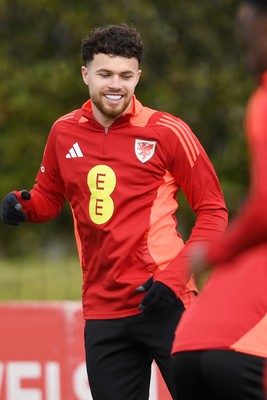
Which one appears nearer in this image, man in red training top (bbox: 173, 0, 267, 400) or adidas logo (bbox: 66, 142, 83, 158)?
man in red training top (bbox: 173, 0, 267, 400)

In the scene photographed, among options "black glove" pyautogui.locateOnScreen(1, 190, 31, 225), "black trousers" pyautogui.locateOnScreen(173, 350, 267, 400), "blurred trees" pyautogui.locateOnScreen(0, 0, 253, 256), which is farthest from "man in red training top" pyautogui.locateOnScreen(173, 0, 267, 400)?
"blurred trees" pyautogui.locateOnScreen(0, 0, 253, 256)

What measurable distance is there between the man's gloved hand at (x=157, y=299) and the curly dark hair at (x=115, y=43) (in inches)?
41.6

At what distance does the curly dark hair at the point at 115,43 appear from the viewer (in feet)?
18.3

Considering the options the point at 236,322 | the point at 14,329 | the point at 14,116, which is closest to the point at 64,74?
the point at 14,116

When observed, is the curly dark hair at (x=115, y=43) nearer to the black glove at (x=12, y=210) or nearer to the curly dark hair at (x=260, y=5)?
the black glove at (x=12, y=210)

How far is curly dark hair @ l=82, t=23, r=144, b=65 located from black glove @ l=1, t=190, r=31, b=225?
722 mm

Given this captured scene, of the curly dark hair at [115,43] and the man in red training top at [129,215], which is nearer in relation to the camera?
the man in red training top at [129,215]

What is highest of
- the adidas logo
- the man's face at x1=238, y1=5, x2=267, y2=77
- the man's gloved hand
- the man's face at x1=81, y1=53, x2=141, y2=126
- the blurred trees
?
the man's face at x1=238, y1=5, x2=267, y2=77

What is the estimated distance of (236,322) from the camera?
3904mm

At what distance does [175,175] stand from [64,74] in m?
21.9

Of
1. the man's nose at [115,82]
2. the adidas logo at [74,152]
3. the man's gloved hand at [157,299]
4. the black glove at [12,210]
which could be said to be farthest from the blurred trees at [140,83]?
the man's gloved hand at [157,299]

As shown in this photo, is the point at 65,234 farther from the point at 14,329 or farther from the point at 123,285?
the point at 123,285

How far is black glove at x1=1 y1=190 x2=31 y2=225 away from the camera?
5820mm

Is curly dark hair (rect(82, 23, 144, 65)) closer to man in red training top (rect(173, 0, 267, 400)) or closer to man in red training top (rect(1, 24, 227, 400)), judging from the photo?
man in red training top (rect(1, 24, 227, 400))
